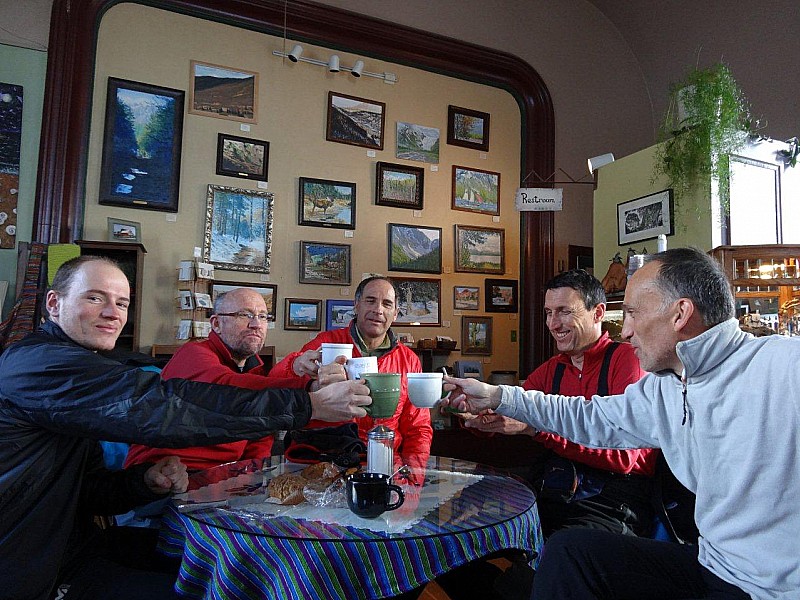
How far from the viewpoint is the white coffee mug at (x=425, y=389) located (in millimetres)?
2039

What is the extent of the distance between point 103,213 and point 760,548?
5.36m

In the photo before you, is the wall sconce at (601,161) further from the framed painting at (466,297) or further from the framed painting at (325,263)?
the framed painting at (325,263)

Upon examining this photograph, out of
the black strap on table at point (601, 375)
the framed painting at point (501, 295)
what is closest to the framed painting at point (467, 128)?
the framed painting at point (501, 295)

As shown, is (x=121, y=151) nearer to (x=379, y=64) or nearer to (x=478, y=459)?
(x=379, y=64)

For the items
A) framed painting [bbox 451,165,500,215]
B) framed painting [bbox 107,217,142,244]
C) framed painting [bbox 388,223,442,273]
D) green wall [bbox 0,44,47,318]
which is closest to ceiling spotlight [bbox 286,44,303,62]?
framed painting [bbox 388,223,442,273]

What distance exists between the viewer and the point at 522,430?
241 cm

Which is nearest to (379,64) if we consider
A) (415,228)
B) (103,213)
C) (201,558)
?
(415,228)

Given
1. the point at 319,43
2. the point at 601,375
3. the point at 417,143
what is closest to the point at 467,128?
the point at 417,143

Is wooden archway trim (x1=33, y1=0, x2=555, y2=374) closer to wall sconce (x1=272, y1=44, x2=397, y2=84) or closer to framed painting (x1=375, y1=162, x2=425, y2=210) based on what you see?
wall sconce (x1=272, y1=44, x2=397, y2=84)

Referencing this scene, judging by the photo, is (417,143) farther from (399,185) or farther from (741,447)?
(741,447)

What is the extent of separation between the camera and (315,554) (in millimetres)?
1416

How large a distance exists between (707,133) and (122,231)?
16.1 feet

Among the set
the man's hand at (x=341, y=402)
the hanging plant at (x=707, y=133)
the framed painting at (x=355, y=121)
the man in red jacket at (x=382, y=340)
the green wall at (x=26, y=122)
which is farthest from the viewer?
the framed painting at (x=355, y=121)

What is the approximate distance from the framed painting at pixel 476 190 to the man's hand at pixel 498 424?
4678mm
